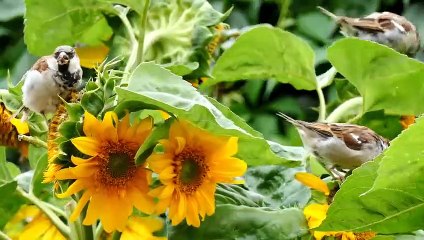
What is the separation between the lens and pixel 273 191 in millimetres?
686

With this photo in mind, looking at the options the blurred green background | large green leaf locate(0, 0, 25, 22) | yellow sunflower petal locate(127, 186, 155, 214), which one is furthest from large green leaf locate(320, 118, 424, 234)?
large green leaf locate(0, 0, 25, 22)

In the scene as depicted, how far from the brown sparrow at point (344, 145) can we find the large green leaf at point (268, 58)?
0.13m

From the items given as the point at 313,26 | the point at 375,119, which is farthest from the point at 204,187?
the point at 313,26

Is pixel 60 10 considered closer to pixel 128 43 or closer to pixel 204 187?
pixel 128 43

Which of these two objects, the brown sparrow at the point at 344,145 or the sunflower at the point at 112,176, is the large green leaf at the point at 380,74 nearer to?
the brown sparrow at the point at 344,145

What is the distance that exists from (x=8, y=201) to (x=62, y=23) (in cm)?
17

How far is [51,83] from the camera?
0.64m

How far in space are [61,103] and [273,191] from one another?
0.17 metres

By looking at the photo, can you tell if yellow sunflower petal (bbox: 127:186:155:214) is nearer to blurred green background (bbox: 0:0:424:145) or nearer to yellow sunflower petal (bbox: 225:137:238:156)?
yellow sunflower petal (bbox: 225:137:238:156)

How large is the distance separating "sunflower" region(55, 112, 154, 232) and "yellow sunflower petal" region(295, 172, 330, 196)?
0.35 feet

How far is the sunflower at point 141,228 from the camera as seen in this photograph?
62 cm

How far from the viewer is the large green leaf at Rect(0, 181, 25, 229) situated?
2.20 ft

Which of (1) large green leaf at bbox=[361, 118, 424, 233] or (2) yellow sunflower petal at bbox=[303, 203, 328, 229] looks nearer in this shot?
(1) large green leaf at bbox=[361, 118, 424, 233]

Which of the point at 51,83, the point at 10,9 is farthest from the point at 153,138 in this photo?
the point at 10,9
